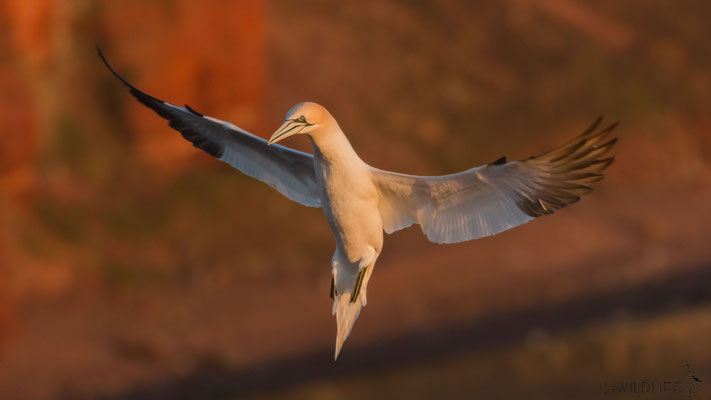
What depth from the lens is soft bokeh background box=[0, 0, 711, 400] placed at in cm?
1697

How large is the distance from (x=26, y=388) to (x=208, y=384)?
2442 mm

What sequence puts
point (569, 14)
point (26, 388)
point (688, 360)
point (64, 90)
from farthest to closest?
point (569, 14)
point (64, 90)
point (688, 360)
point (26, 388)

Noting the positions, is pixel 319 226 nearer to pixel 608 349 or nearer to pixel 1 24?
pixel 608 349

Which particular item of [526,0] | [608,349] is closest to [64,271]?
[608,349]

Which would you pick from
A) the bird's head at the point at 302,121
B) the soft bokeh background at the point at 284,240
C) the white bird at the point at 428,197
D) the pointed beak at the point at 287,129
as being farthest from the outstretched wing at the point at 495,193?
the soft bokeh background at the point at 284,240

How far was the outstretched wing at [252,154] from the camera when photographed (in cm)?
577

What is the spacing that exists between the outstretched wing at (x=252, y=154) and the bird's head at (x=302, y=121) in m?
0.89

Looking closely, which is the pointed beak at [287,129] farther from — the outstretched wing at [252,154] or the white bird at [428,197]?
the outstretched wing at [252,154]

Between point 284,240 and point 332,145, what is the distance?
15.0m

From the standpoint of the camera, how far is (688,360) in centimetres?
1745

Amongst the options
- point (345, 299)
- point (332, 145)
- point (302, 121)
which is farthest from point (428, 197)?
point (302, 121)

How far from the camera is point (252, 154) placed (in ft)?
19.5

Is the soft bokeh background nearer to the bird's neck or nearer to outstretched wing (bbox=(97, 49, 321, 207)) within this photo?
outstretched wing (bbox=(97, 49, 321, 207))

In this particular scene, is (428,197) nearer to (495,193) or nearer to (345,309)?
(495,193)
